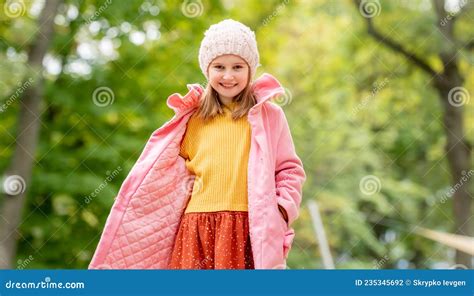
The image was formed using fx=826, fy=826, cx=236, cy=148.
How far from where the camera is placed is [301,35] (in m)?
16.4

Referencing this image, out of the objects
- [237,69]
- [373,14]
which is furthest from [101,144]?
[237,69]

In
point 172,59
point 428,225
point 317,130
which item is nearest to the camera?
point 172,59

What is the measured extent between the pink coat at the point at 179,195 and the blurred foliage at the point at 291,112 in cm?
592

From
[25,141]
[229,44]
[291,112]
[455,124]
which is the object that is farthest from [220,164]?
[291,112]

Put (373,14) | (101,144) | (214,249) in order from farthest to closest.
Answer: (373,14)
(101,144)
(214,249)

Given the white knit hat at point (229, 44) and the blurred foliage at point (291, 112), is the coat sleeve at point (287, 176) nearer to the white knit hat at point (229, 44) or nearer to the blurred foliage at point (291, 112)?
the white knit hat at point (229, 44)

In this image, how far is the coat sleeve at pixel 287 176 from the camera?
307 cm

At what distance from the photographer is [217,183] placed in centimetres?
309

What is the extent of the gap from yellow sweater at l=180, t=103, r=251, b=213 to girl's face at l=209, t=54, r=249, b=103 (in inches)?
4.3

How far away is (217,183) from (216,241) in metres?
0.22

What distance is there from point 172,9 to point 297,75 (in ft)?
17.3

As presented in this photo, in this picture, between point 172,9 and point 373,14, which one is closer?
point 172,9

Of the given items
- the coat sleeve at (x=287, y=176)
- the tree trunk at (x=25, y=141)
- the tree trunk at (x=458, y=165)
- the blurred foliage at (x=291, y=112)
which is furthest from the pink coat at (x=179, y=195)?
the tree trunk at (x=458, y=165)

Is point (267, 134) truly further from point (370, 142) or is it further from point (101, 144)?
point (370, 142)
